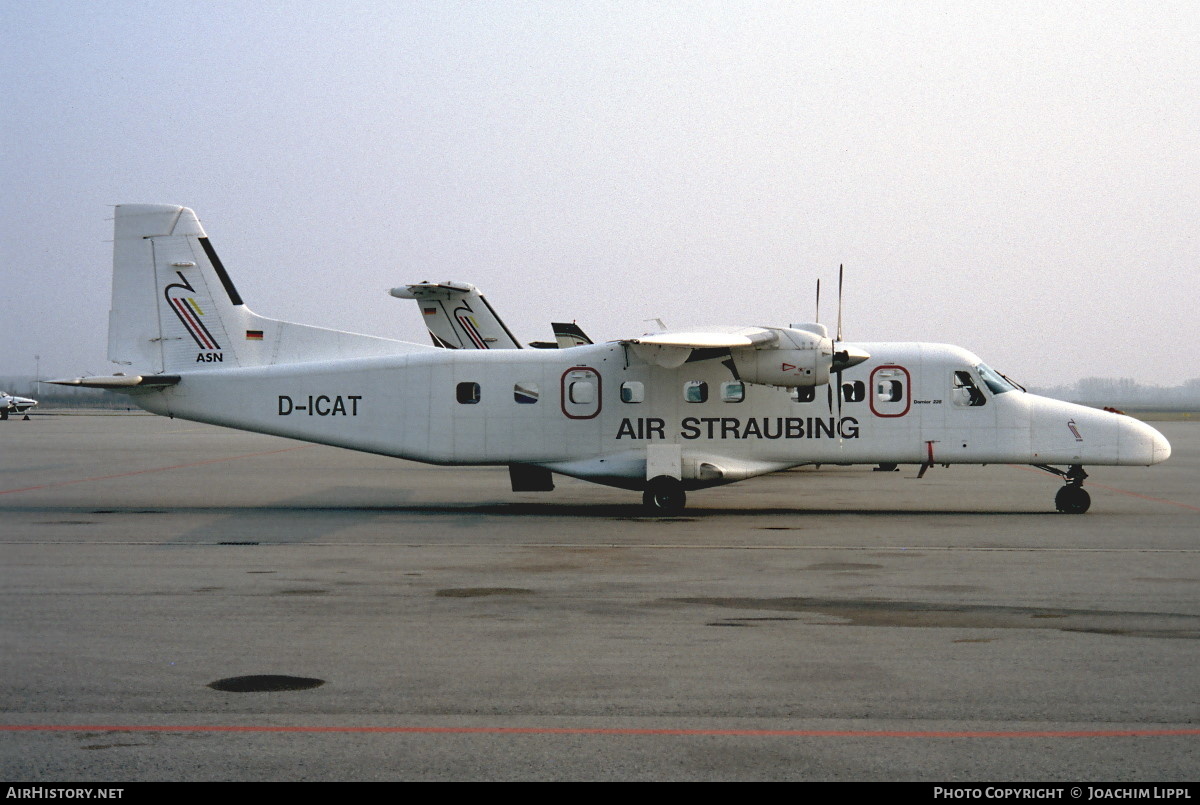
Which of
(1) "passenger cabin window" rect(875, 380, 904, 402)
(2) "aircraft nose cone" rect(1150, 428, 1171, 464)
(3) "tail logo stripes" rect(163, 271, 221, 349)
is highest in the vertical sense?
(3) "tail logo stripes" rect(163, 271, 221, 349)

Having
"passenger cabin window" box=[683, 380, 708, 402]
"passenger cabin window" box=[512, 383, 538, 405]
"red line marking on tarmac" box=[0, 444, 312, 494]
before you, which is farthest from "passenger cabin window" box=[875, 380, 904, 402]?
"red line marking on tarmac" box=[0, 444, 312, 494]

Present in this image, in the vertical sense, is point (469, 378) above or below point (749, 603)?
above

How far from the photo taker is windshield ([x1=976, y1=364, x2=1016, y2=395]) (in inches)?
749

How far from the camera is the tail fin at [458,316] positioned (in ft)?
101

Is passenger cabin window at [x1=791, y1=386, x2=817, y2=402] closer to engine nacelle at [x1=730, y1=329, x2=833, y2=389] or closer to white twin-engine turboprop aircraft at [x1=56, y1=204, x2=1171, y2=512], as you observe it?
white twin-engine turboprop aircraft at [x1=56, y1=204, x2=1171, y2=512]

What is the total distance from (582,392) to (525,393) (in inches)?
41.4

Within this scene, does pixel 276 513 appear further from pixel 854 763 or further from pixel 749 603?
pixel 854 763

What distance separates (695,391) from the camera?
19.1 meters

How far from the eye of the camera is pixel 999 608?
9.99 metres

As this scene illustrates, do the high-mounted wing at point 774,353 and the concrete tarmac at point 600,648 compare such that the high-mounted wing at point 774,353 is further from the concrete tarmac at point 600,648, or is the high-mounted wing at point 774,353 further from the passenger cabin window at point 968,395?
the concrete tarmac at point 600,648

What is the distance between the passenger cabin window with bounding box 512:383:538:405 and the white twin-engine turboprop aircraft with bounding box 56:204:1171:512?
0.08 feet

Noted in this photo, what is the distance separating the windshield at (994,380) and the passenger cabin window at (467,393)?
29.7 feet
